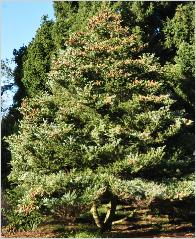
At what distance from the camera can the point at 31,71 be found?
16.6 metres

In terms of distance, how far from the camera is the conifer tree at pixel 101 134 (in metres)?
11.6

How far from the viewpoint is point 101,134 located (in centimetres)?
1225

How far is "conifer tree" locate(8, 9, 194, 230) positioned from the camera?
11.6m

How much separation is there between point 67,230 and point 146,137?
480 cm

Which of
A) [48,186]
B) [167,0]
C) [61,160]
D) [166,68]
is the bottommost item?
[48,186]

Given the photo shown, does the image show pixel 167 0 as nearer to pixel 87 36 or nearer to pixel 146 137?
pixel 87 36

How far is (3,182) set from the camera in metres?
17.9

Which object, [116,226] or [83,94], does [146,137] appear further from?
[116,226]

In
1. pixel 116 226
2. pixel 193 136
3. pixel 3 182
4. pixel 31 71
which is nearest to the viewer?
Result: pixel 193 136

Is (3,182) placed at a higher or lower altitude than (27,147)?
lower

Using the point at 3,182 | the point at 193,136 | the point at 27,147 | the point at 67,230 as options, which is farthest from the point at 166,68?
the point at 3,182

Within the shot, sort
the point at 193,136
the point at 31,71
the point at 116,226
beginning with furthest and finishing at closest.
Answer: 1. the point at 31,71
2. the point at 116,226
3. the point at 193,136

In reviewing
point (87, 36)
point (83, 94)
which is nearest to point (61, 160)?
point (83, 94)

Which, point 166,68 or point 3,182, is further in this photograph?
point 3,182
